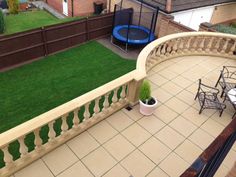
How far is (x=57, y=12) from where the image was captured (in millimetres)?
21469

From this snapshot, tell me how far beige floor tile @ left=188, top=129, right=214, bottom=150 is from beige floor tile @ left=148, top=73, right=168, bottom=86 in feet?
6.84

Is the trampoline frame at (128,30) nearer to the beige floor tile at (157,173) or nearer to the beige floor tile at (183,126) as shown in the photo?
the beige floor tile at (183,126)

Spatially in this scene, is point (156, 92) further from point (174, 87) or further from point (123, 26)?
point (123, 26)

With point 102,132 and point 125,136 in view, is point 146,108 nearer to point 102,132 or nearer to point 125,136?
point 125,136

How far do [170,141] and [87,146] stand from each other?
197 centimetres

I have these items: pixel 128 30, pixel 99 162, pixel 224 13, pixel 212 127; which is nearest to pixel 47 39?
pixel 128 30

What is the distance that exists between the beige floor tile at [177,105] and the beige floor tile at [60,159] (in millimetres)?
3098

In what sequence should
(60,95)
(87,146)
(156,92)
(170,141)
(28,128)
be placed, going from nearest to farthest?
(28,128) < (87,146) < (170,141) < (156,92) < (60,95)

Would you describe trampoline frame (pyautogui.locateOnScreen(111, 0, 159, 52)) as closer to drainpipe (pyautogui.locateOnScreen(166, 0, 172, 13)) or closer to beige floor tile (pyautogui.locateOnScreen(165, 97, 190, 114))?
drainpipe (pyautogui.locateOnScreen(166, 0, 172, 13))

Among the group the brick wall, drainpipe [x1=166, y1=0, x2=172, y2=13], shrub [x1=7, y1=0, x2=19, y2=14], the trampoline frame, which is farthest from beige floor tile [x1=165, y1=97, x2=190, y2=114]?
shrub [x1=7, y1=0, x2=19, y2=14]

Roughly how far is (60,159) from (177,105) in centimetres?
358

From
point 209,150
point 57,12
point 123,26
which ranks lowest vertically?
point 57,12

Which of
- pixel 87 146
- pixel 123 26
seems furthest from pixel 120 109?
pixel 123 26

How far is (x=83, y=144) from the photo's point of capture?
202 inches
